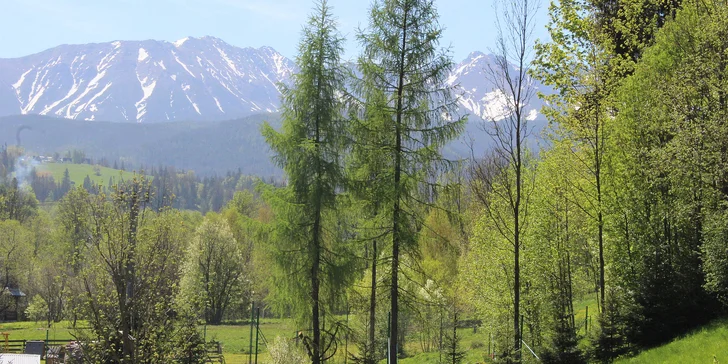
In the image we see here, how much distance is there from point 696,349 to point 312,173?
12603 mm

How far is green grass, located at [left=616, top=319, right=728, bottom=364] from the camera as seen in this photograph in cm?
1399

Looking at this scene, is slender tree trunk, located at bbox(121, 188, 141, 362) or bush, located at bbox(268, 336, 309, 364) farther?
bush, located at bbox(268, 336, 309, 364)

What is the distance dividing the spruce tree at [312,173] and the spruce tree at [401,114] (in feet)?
4.38

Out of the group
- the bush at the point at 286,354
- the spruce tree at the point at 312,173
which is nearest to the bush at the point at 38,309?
the bush at the point at 286,354

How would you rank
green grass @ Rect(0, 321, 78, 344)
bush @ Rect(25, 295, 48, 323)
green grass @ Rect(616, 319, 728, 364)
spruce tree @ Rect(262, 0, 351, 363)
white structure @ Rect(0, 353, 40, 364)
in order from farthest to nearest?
bush @ Rect(25, 295, 48, 323)
green grass @ Rect(0, 321, 78, 344)
white structure @ Rect(0, 353, 40, 364)
spruce tree @ Rect(262, 0, 351, 363)
green grass @ Rect(616, 319, 728, 364)

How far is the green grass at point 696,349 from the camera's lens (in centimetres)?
1399

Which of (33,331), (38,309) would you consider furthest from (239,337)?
(38,309)

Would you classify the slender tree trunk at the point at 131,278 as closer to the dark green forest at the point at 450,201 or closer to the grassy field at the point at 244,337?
the dark green forest at the point at 450,201

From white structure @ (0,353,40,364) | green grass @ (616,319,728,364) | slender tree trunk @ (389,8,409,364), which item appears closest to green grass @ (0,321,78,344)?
white structure @ (0,353,40,364)

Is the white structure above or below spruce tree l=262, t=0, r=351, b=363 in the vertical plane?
below

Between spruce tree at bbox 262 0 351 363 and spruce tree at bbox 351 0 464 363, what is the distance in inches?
52.6

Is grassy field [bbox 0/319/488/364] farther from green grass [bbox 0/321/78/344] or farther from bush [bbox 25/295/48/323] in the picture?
bush [bbox 25/295/48/323]

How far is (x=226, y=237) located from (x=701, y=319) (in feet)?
157

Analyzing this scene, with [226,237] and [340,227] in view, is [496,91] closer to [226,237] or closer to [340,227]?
[340,227]
